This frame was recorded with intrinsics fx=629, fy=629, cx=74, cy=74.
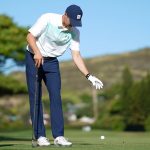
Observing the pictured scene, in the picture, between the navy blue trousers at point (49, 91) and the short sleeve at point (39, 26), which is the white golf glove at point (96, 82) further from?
the short sleeve at point (39, 26)

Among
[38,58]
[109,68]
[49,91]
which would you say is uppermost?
[109,68]

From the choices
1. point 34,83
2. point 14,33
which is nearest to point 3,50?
point 14,33

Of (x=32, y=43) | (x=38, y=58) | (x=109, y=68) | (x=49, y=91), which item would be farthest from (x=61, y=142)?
(x=109, y=68)

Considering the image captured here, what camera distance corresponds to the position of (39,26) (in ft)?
26.7

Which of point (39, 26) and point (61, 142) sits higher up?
point (39, 26)

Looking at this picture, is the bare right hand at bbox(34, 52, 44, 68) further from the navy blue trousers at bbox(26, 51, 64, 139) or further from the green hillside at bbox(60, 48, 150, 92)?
the green hillside at bbox(60, 48, 150, 92)

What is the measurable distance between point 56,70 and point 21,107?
61245mm

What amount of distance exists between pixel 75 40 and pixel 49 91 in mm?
782

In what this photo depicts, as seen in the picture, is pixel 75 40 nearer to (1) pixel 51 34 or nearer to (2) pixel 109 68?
(1) pixel 51 34

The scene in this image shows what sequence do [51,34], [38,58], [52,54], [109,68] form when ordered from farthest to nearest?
[109,68]
[52,54]
[51,34]
[38,58]

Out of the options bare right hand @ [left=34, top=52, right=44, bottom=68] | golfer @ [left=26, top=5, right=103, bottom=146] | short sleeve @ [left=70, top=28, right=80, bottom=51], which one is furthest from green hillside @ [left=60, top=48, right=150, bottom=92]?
bare right hand @ [left=34, top=52, right=44, bottom=68]

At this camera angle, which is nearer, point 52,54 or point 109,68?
point 52,54

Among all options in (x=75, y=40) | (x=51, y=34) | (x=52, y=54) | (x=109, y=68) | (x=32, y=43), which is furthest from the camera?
(x=109, y=68)

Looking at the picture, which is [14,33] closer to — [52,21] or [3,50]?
[3,50]
